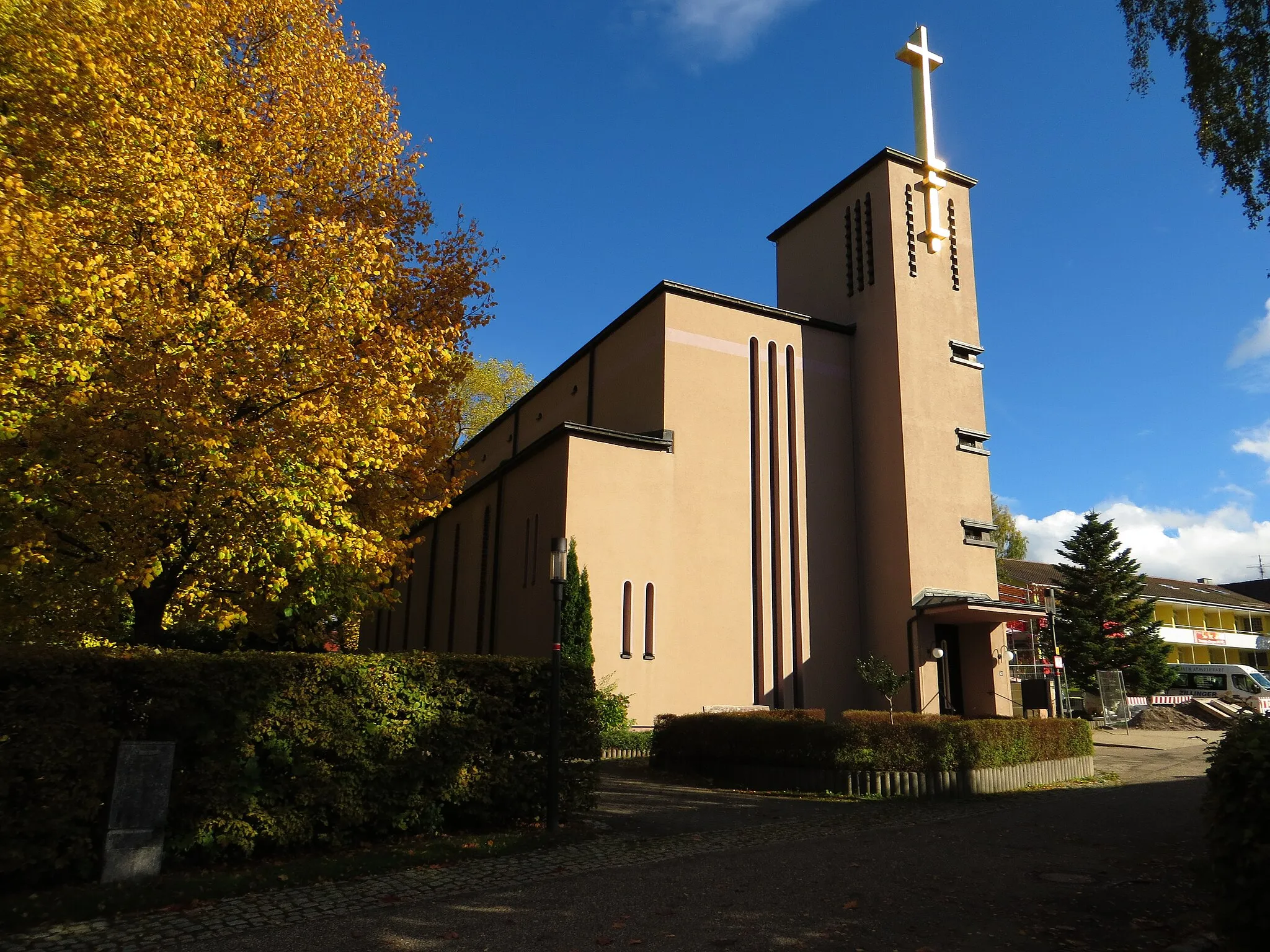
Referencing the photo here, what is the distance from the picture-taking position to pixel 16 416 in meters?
9.02

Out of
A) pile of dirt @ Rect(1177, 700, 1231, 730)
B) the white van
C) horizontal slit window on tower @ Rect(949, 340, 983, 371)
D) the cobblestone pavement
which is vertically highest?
horizontal slit window on tower @ Rect(949, 340, 983, 371)

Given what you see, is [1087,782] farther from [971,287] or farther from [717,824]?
[971,287]

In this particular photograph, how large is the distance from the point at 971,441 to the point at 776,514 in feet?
22.5

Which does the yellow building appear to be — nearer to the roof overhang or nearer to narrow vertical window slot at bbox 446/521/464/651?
the roof overhang

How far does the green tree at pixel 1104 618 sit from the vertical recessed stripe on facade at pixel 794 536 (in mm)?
23188

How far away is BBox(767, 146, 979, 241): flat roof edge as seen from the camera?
84.0 feet

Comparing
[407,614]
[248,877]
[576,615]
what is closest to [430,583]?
[407,614]

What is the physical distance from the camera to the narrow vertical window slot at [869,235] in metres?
25.7

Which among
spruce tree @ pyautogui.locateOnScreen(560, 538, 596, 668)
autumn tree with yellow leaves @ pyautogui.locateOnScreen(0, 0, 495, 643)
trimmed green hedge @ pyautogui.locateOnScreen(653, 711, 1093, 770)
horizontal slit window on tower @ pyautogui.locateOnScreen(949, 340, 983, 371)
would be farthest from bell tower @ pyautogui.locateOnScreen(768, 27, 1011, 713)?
autumn tree with yellow leaves @ pyautogui.locateOnScreen(0, 0, 495, 643)

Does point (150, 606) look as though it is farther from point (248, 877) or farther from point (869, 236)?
point (869, 236)

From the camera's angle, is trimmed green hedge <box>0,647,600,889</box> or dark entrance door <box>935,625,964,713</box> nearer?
trimmed green hedge <box>0,647,600,889</box>

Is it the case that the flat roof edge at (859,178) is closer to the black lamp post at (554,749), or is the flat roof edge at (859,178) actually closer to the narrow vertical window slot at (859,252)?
the narrow vertical window slot at (859,252)

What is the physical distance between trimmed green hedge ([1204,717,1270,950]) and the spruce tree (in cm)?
1385

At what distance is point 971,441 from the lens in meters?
25.1
